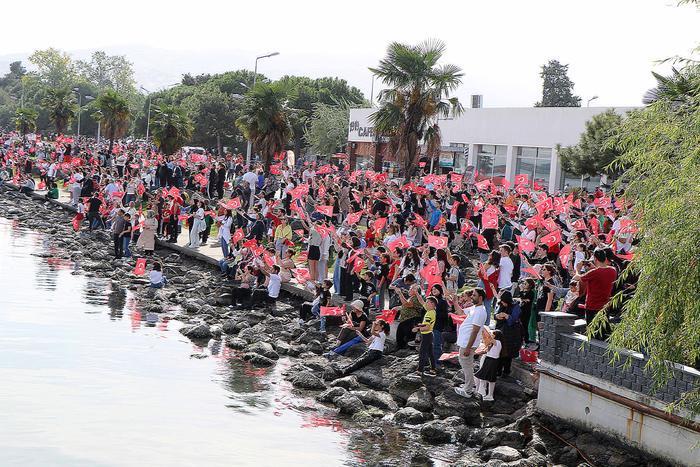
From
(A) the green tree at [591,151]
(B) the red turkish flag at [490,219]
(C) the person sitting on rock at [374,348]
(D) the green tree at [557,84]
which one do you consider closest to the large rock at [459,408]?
(C) the person sitting on rock at [374,348]

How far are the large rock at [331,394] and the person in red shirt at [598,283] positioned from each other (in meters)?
5.19

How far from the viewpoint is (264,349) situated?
21.4 meters

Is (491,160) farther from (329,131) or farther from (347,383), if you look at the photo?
(347,383)

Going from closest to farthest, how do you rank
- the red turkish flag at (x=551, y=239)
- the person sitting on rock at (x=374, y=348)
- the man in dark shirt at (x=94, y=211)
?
the person sitting on rock at (x=374, y=348), the red turkish flag at (x=551, y=239), the man in dark shirt at (x=94, y=211)

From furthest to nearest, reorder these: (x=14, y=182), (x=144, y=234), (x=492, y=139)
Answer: (x=14, y=182), (x=492, y=139), (x=144, y=234)

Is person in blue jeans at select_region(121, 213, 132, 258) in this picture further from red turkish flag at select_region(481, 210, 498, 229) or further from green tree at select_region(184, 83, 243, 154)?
green tree at select_region(184, 83, 243, 154)

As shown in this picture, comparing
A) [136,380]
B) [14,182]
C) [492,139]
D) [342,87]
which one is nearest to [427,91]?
[492,139]

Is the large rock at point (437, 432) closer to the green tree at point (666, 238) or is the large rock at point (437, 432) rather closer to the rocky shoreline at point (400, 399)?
the rocky shoreline at point (400, 399)

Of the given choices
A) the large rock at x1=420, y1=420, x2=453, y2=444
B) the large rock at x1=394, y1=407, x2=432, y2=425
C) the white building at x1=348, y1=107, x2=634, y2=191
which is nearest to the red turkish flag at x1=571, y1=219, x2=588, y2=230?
the large rock at x1=394, y1=407, x2=432, y2=425

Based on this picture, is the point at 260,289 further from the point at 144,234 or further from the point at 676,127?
the point at 676,127

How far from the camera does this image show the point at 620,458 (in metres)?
14.1

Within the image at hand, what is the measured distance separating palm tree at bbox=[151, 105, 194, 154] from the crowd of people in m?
9.68

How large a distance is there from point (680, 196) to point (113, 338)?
15.7 metres

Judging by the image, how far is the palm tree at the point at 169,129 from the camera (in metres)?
51.8
